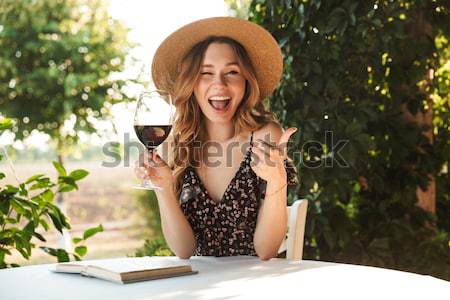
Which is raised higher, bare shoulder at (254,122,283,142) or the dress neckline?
bare shoulder at (254,122,283,142)

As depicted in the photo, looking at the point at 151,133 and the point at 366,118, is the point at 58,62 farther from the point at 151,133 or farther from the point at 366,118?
the point at 151,133

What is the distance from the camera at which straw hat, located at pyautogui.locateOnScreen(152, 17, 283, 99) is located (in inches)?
83.3

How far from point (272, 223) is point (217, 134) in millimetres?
436

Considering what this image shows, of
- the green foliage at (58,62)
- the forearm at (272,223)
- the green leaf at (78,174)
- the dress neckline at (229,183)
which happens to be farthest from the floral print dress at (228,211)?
the green foliage at (58,62)

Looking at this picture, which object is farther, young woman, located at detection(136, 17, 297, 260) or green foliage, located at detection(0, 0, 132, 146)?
green foliage, located at detection(0, 0, 132, 146)

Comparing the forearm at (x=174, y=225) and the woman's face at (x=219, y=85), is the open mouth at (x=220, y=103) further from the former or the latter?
the forearm at (x=174, y=225)

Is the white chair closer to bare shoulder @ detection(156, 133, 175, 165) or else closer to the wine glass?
the wine glass

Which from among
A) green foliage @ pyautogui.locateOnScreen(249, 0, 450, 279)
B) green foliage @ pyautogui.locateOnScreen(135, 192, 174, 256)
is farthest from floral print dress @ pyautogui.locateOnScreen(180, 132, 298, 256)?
green foliage @ pyautogui.locateOnScreen(135, 192, 174, 256)

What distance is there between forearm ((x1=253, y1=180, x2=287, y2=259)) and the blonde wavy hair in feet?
1.17

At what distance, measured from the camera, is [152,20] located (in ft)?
18.1

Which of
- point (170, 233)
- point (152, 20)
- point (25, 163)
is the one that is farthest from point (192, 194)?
point (25, 163)

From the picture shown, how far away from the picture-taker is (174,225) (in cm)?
201

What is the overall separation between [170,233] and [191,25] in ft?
2.26

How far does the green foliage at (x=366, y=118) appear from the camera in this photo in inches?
116
